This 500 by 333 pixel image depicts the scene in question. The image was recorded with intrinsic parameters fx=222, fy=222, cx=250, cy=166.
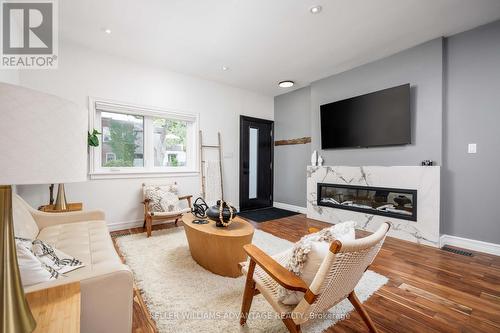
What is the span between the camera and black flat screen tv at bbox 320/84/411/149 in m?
3.30

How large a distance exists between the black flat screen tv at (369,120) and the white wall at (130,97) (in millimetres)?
1967

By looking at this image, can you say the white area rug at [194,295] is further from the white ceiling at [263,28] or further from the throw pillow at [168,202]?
the white ceiling at [263,28]

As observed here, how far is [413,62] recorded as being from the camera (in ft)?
10.6

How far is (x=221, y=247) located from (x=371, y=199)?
9.16ft

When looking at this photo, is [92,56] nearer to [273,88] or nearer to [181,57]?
[181,57]

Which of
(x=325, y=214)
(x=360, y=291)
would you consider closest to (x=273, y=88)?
(x=325, y=214)

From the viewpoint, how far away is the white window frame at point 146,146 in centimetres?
342

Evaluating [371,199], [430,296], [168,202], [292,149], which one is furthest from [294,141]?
[430,296]

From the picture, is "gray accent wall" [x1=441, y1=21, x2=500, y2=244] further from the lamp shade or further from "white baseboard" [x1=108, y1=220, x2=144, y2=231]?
"white baseboard" [x1=108, y1=220, x2=144, y2=231]

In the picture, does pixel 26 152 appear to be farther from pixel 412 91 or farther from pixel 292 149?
pixel 292 149

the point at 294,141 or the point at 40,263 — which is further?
the point at 294,141

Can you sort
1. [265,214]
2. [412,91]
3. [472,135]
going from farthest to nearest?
[265,214]
[412,91]
[472,135]

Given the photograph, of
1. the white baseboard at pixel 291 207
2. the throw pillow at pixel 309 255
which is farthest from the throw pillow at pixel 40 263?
the white baseboard at pixel 291 207

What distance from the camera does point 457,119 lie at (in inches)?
116
